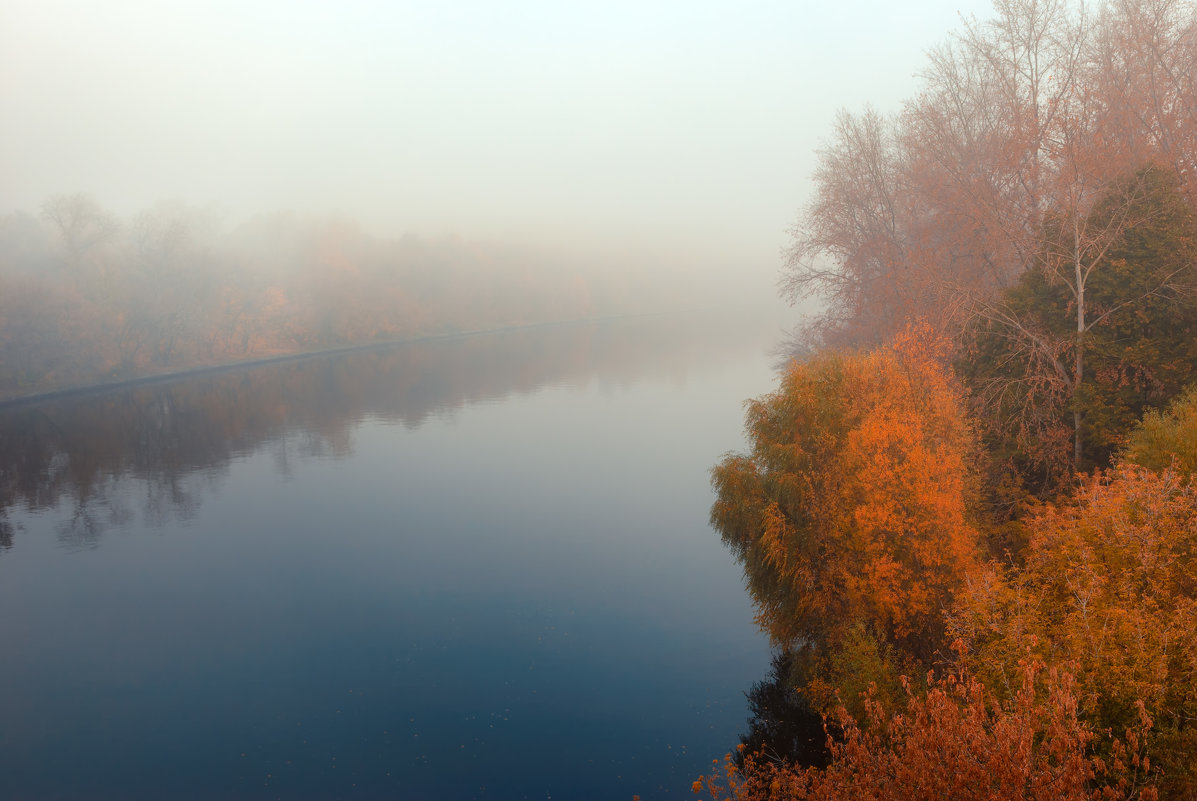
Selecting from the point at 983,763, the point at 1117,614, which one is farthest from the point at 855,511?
the point at 983,763

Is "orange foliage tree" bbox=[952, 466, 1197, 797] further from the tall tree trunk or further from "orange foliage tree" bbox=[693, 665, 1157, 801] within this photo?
the tall tree trunk

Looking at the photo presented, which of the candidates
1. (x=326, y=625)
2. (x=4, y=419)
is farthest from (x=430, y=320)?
(x=326, y=625)

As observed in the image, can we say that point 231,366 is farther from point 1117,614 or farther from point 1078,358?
point 1117,614

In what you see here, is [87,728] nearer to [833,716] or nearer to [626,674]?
[626,674]

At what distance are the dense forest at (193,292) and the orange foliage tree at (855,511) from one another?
77.5 meters

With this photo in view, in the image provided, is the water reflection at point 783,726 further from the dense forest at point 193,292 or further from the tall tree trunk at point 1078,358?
the dense forest at point 193,292

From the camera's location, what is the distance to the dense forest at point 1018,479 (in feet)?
42.8

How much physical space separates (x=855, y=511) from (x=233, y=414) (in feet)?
205

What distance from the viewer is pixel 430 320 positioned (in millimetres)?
144000

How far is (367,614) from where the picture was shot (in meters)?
27.4

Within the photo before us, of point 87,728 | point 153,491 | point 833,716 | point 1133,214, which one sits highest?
point 153,491

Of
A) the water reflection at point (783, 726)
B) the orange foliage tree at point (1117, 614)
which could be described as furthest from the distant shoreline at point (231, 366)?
the orange foliage tree at point (1117, 614)

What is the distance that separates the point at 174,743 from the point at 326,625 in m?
7.08

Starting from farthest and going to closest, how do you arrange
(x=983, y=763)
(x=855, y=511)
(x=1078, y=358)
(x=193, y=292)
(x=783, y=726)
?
1. (x=193, y=292)
2. (x=1078, y=358)
3. (x=855, y=511)
4. (x=783, y=726)
5. (x=983, y=763)
